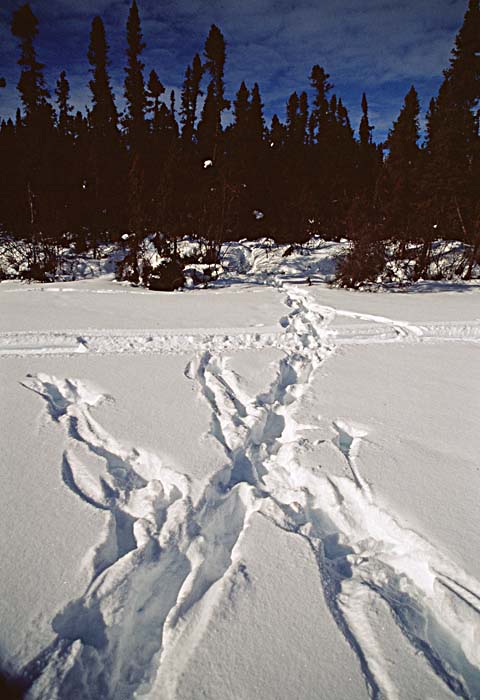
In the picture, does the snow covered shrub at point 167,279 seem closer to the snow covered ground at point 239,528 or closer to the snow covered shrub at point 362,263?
the snow covered shrub at point 362,263

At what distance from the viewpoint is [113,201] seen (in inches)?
A: 740

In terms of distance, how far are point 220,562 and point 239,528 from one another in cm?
26

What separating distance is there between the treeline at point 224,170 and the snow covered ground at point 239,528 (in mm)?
8248

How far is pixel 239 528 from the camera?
215 cm

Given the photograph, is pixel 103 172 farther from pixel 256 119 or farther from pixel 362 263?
pixel 362 263

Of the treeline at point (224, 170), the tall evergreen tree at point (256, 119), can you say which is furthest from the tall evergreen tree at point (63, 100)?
the tall evergreen tree at point (256, 119)

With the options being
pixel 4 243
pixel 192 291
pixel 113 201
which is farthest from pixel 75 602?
pixel 113 201

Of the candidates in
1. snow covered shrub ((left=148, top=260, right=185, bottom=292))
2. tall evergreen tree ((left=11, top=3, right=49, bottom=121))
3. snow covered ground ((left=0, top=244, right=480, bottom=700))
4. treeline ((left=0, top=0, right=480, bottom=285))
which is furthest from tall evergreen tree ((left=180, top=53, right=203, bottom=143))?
snow covered ground ((left=0, top=244, right=480, bottom=700))

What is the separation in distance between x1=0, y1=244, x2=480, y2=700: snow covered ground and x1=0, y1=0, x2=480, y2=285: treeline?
27.1ft

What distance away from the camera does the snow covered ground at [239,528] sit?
A: 1.43 m

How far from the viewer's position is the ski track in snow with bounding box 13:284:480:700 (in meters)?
1.44

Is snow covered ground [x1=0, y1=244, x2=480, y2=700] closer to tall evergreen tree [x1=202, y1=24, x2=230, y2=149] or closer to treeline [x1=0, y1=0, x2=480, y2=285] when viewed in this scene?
treeline [x1=0, y1=0, x2=480, y2=285]

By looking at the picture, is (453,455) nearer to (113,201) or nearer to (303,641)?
(303,641)

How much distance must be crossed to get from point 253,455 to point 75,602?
56.3 inches
